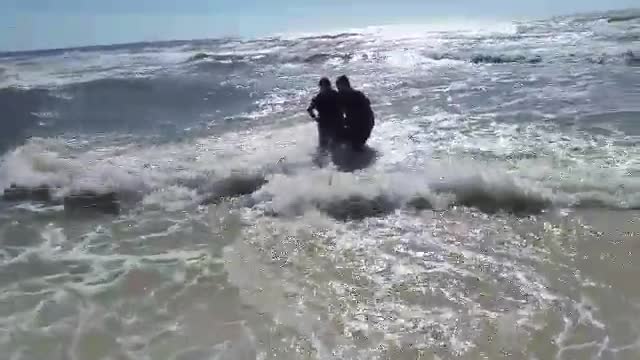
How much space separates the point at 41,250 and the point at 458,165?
576 centimetres

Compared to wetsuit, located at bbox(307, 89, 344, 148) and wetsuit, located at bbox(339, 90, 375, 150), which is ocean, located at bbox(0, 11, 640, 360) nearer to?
wetsuit, located at bbox(339, 90, 375, 150)

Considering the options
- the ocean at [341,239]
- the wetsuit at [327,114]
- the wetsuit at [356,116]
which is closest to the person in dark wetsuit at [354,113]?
the wetsuit at [356,116]

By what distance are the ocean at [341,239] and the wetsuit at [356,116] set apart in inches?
13.2

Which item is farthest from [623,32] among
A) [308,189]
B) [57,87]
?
[308,189]

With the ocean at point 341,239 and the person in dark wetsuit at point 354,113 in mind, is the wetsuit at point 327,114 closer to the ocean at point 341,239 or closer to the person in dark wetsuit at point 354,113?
the person in dark wetsuit at point 354,113

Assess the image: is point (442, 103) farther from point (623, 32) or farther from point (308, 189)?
point (623, 32)

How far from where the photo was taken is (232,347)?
15.2 ft

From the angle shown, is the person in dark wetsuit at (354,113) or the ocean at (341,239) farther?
the person in dark wetsuit at (354,113)

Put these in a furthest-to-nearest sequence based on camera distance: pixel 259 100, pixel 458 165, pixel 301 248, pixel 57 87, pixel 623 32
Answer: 1. pixel 623 32
2. pixel 57 87
3. pixel 259 100
4. pixel 458 165
5. pixel 301 248

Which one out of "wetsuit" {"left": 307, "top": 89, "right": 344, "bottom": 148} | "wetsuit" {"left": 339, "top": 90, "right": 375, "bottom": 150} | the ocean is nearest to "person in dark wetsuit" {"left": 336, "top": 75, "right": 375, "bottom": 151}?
"wetsuit" {"left": 339, "top": 90, "right": 375, "bottom": 150}

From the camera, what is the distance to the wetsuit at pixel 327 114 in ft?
32.9

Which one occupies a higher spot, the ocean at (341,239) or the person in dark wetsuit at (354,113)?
the person in dark wetsuit at (354,113)

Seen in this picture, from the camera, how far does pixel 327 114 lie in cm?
1022

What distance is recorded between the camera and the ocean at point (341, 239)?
15.5 feet
